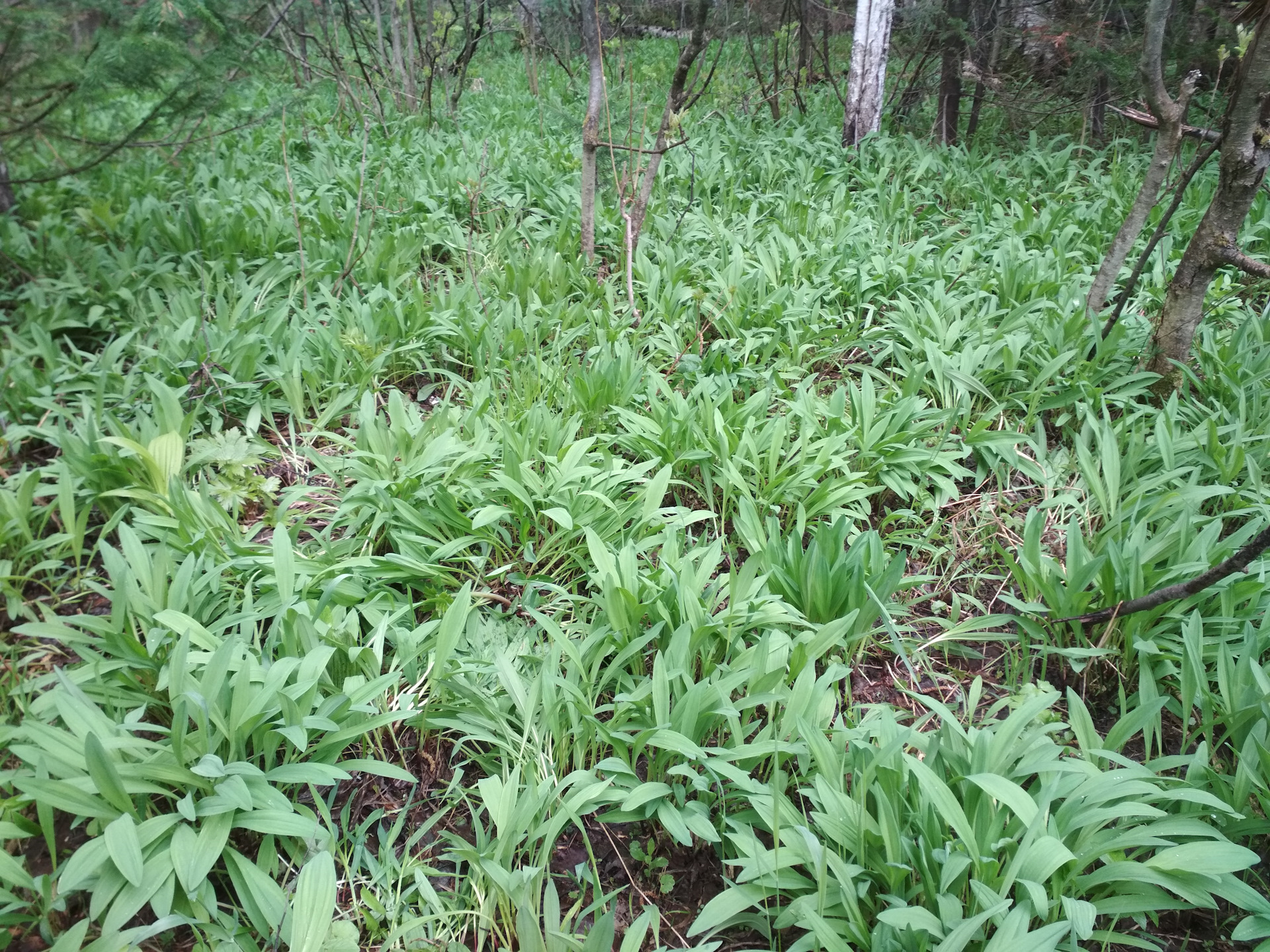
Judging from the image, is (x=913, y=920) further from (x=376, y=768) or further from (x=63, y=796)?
(x=63, y=796)

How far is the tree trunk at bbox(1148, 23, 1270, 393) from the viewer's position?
2467 mm

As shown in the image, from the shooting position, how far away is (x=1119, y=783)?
1527 mm

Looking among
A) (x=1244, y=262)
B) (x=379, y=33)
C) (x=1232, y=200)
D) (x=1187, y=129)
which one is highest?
(x=379, y=33)

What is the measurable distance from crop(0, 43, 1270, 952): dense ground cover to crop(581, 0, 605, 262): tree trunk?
0.60 ft

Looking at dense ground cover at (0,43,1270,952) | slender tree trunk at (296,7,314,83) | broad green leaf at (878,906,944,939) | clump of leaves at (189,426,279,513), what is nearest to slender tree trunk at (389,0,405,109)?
slender tree trunk at (296,7,314,83)

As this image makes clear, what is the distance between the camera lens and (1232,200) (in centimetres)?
262

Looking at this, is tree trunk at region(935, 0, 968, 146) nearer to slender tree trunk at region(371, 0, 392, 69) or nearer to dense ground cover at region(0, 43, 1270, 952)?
dense ground cover at region(0, 43, 1270, 952)

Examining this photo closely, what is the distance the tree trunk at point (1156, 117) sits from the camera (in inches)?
111

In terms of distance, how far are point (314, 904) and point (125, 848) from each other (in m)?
0.35

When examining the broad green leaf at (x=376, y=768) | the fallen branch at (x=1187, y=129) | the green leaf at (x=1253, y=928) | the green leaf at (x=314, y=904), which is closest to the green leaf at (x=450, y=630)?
the broad green leaf at (x=376, y=768)

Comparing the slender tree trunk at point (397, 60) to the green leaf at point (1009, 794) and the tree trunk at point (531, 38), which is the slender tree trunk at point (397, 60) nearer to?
the tree trunk at point (531, 38)

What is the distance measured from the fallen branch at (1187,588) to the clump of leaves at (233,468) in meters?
2.45

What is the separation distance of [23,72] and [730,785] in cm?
351

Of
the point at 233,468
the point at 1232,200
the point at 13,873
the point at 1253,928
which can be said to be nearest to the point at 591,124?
the point at 233,468
